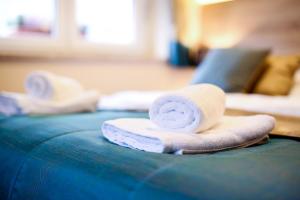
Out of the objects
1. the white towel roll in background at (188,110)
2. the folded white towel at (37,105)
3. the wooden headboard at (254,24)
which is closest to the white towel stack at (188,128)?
the white towel roll in background at (188,110)

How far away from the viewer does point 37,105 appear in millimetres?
1491

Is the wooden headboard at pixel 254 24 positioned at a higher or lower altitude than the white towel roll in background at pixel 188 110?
higher

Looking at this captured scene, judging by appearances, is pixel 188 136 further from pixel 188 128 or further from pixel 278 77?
pixel 278 77

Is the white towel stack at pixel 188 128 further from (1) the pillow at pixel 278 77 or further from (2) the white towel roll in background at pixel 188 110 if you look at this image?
(1) the pillow at pixel 278 77

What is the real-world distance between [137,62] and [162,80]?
298 mm

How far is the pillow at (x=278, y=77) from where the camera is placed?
1.93 metres

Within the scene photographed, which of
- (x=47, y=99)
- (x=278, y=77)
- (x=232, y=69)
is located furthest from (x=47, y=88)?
(x=278, y=77)

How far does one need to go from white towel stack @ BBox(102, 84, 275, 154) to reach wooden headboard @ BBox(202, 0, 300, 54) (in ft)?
4.91

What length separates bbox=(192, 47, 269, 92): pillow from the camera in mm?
1986

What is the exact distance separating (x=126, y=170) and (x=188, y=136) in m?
0.20

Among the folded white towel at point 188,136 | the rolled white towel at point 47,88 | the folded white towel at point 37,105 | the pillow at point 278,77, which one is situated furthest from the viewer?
the pillow at point 278,77

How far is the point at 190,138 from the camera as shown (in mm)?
833

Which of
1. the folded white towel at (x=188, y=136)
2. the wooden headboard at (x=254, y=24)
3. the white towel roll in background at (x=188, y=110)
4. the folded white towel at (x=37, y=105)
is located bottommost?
the folded white towel at (x=37, y=105)

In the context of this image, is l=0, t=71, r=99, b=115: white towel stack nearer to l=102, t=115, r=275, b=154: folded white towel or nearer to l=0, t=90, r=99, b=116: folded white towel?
l=0, t=90, r=99, b=116: folded white towel
